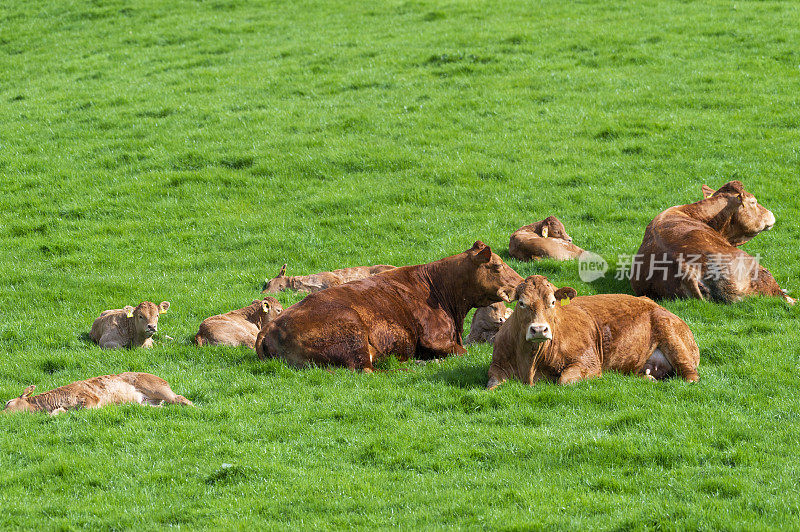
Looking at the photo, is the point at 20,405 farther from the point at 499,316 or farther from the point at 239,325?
the point at 499,316

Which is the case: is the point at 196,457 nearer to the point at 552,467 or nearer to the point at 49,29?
the point at 552,467

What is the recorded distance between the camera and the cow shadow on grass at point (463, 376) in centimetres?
1230

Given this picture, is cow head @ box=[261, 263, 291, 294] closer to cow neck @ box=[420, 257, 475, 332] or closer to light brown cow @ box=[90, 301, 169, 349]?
light brown cow @ box=[90, 301, 169, 349]

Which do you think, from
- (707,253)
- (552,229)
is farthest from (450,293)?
(552,229)

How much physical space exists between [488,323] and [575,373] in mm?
3437

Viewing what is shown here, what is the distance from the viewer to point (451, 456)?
32.5 ft

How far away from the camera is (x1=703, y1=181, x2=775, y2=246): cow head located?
55.8 feet

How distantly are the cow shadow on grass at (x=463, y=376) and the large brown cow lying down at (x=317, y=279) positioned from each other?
480 centimetres

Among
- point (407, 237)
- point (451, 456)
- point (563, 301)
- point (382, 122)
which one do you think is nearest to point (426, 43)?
point (382, 122)

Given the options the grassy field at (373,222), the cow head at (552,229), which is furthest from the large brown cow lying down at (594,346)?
the cow head at (552,229)

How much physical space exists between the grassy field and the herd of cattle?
481 millimetres

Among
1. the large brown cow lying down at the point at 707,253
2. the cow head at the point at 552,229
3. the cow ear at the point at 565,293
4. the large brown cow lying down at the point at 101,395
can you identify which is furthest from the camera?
the cow head at the point at 552,229

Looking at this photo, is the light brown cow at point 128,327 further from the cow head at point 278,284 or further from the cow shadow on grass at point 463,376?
the cow shadow on grass at point 463,376

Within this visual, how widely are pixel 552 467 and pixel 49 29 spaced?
3528 centimetres
